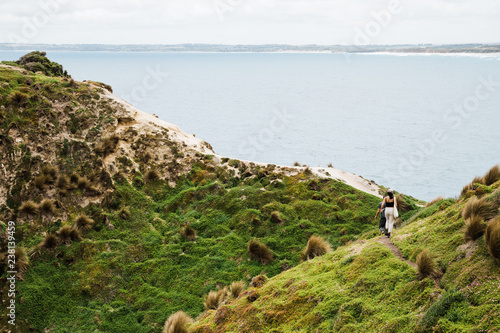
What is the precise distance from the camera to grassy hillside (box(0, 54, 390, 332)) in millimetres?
16828

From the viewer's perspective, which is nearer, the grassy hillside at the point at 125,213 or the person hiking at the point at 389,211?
the person hiking at the point at 389,211

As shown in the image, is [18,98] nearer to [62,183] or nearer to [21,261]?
[62,183]

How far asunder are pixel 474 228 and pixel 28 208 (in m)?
18.8

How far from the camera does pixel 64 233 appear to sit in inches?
749

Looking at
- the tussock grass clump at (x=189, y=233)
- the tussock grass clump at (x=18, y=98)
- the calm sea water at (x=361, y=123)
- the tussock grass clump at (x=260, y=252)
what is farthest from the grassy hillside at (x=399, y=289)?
the calm sea water at (x=361, y=123)

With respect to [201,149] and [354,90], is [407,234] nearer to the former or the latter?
[201,149]

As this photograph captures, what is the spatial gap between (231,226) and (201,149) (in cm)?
770

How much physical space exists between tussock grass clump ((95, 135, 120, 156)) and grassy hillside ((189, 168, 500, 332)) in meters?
14.1

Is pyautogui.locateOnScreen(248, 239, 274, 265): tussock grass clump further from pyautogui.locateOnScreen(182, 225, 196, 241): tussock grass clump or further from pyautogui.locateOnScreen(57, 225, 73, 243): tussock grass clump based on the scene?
pyautogui.locateOnScreen(57, 225, 73, 243): tussock grass clump

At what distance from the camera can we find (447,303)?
736 centimetres

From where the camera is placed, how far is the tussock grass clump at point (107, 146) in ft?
76.1

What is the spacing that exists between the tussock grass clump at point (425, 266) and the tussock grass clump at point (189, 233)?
13059 mm

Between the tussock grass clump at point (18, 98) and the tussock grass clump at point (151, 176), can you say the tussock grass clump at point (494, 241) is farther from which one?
the tussock grass clump at point (18, 98)

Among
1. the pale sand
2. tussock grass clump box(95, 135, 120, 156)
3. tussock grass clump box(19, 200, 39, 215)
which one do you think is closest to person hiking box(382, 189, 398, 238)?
the pale sand
